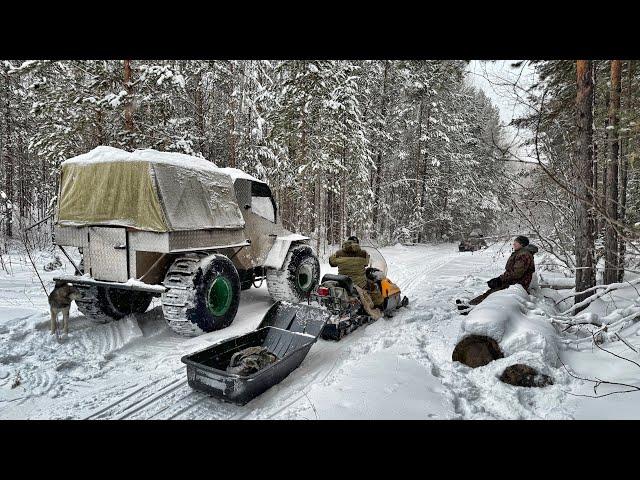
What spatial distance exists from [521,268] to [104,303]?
6.60 meters

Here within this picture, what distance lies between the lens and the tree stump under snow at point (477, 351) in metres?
3.94

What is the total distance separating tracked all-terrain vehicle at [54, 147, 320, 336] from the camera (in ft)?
15.5

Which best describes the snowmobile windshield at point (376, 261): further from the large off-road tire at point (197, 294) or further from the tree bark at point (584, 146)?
the tree bark at point (584, 146)

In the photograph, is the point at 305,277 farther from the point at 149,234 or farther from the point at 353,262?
the point at 149,234

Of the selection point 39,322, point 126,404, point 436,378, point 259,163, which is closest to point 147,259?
point 39,322

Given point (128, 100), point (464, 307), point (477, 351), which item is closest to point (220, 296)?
point (477, 351)

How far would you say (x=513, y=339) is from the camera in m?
3.93

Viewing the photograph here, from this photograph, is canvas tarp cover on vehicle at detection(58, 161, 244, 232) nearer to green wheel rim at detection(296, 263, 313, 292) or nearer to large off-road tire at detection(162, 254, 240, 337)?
large off-road tire at detection(162, 254, 240, 337)

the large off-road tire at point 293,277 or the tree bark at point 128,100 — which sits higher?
the tree bark at point 128,100

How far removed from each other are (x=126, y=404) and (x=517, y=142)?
4954mm

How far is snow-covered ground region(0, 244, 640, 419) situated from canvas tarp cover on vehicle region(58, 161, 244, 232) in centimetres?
159

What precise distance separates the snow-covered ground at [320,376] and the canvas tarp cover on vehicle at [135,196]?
1593 mm

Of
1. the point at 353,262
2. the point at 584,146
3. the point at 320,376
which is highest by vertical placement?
the point at 584,146

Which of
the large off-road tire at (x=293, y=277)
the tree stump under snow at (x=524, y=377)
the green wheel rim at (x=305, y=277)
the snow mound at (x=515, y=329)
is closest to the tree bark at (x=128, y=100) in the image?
the large off-road tire at (x=293, y=277)
